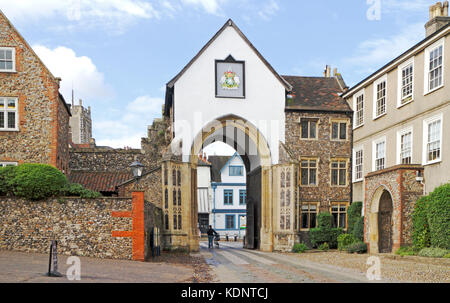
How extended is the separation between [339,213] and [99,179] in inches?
595

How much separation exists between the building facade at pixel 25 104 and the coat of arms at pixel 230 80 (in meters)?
9.07

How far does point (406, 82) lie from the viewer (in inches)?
882

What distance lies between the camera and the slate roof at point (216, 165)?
57.9 m

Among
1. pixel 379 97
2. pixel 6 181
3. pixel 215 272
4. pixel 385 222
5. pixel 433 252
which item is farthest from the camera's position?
pixel 379 97

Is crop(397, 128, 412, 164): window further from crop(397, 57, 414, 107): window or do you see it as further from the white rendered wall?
the white rendered wall

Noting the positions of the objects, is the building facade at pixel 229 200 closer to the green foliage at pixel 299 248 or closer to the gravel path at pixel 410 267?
the green foliage at pixel 299 248

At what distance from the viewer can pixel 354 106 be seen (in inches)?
1114

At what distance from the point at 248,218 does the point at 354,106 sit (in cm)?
1012

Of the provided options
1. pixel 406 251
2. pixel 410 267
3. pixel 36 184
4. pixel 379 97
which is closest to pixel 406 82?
pixel 379 97

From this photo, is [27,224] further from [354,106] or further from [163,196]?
[354,106]

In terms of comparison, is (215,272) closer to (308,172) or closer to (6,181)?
(6,181)

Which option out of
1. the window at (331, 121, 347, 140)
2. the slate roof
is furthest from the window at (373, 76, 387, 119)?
the slate roof
